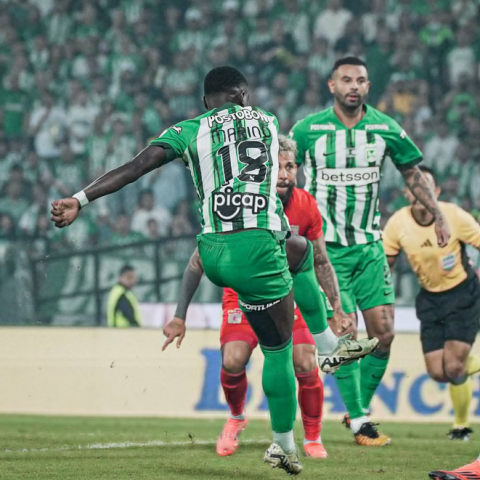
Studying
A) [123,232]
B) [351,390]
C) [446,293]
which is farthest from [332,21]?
[351,390]

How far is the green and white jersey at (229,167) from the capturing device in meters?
5.29

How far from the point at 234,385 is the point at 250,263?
200cm

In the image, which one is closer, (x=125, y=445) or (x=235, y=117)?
(x=235, y=117)

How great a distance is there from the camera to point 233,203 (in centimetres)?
529

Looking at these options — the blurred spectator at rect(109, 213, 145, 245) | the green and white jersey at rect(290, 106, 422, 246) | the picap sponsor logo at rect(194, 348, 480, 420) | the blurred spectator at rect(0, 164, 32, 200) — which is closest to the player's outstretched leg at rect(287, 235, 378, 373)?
the green and white jersey at rect(290, 106, 422, 246)

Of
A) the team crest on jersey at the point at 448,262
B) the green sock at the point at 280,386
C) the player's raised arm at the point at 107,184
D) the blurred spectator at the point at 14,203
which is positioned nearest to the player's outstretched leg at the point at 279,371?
the green sock at the point at 280,386

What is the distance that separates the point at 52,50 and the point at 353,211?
35.8ft

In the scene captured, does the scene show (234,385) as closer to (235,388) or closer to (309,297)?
(235,388)

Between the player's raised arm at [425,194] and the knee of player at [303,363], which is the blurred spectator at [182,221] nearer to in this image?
the player's raised arm at [425,194]

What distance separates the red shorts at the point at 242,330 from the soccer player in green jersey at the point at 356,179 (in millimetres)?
1184

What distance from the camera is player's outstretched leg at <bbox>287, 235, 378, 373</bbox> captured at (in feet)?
20.6

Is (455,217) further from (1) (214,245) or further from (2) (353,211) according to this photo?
(1) (214,245)

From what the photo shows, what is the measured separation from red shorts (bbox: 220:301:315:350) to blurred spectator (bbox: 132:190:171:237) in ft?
24.6

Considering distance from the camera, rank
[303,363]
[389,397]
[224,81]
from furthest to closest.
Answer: [389,397], [303,363], [224,81]
